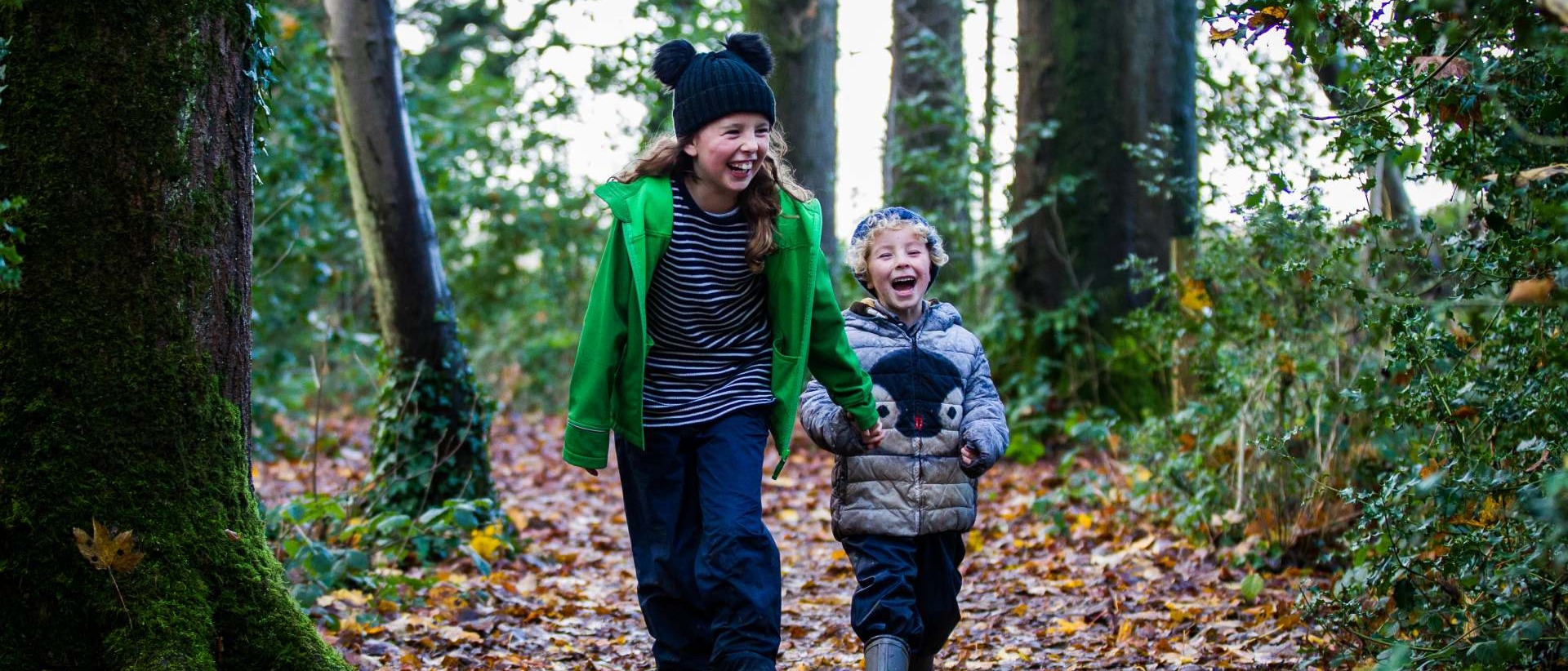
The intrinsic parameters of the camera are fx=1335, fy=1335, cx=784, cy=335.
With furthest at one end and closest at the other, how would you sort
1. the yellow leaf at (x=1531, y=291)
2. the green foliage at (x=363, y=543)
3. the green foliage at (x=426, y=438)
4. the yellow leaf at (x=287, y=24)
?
the yellow leaf at (x=287, y=24) → the green foliage at (x=426, y=438) → the green foliage at (x=363, y=543) → the yellow leaf at (x=1531, y=291)

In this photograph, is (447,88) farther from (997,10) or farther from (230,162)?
(230,162)

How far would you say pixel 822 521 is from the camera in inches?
329

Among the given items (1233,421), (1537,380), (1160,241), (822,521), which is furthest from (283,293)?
(1537,380)

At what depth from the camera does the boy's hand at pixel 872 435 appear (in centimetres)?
393

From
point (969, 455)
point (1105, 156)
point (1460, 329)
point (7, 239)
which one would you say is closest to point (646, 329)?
point (969, 455)

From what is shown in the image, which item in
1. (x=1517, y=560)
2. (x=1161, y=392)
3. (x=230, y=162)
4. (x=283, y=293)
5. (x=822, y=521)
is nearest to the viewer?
(x=1517, y=560)

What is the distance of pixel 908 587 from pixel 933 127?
394 inches

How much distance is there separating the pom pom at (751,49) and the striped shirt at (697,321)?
0.43 m

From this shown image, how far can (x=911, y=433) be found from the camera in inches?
159

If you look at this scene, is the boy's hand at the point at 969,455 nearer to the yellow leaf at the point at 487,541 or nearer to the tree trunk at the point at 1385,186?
the tree trunk at the point at 1385,186

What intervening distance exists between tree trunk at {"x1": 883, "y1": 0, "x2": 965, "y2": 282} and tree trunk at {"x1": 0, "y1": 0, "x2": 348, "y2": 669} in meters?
8.69

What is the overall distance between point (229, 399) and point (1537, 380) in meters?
3.16

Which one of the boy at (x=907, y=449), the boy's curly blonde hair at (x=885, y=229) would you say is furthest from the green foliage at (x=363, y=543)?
the boy's curly blonde hair at (x=885, y=229)

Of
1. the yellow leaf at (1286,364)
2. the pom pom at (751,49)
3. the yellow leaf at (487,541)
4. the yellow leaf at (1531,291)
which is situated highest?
the pom pom at (751,49)
